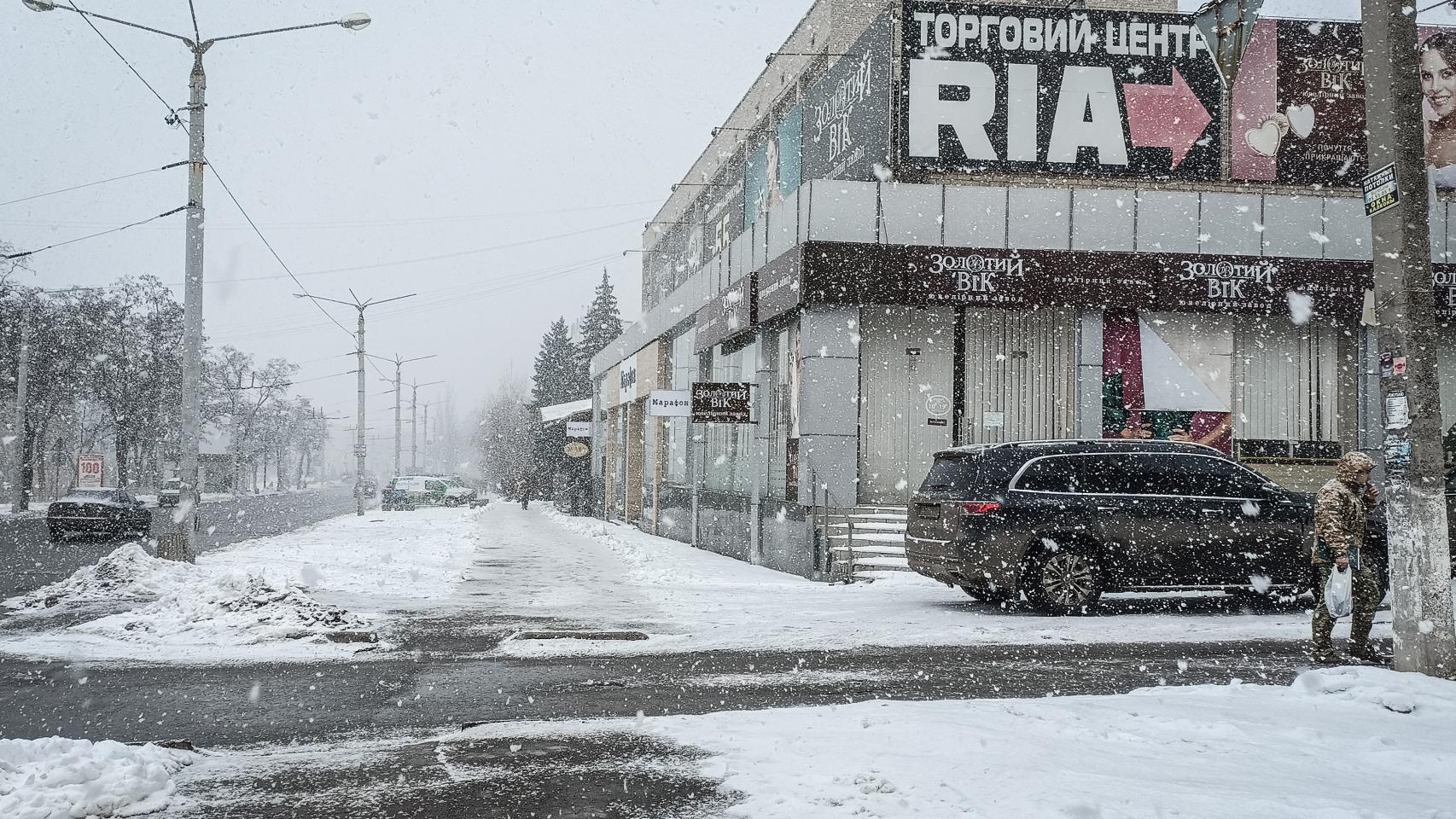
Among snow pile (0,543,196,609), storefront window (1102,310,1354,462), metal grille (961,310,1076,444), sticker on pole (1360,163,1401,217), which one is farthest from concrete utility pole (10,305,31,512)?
sticker on pole (1360,163,1401,217)

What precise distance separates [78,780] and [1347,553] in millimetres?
8470

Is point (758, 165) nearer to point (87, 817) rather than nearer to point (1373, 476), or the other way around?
point (1373, 476)

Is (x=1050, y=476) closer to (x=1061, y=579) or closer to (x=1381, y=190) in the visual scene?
(x=1061, y=579)

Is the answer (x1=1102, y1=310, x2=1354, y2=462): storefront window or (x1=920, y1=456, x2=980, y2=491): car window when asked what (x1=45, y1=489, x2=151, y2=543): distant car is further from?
(x1=1102, y1=310, x2=1354, y2=462): storefront window

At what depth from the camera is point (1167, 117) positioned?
813 inches

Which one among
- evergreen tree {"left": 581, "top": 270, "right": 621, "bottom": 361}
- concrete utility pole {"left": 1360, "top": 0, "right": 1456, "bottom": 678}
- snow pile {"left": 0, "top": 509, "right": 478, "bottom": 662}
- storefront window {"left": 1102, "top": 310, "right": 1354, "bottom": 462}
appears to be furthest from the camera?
evergreen tree {"left": 581, "top": 270, "right": 621, "bottom": 361}

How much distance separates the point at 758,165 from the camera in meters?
26.8

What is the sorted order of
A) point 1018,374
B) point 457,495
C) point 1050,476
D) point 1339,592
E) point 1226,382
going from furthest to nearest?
point 457,495
point 1226,382
point 1018,374
point 1050,476
point 1339,592

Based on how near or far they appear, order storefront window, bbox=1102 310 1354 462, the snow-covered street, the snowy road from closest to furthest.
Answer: the snowy road
the snow-covered street
storefront window, bbox=1102 310 1354 462

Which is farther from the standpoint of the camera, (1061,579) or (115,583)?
(115,583)

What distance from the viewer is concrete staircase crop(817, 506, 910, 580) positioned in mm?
16281

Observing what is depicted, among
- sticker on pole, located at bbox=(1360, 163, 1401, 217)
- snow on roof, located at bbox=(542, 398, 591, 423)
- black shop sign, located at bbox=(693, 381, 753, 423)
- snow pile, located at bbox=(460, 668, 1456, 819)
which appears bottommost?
snow pile, located at bbox=(460, 668, 1456, 819)

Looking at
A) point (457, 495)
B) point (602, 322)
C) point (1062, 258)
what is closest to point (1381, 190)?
point (1062, 258)

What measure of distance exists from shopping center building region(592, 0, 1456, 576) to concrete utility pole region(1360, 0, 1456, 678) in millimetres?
10645
